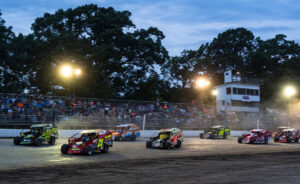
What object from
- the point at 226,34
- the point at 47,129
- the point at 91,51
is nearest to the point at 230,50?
the point at 226,34

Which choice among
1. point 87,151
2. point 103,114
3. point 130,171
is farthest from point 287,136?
point 130,171

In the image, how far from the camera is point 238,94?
5525cm

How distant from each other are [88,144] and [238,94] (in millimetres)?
44919

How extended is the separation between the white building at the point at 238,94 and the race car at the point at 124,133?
32.0 metres

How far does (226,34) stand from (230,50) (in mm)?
6485

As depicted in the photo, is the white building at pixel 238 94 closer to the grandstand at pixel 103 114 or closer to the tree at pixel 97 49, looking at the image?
the tree at pixel 97 49

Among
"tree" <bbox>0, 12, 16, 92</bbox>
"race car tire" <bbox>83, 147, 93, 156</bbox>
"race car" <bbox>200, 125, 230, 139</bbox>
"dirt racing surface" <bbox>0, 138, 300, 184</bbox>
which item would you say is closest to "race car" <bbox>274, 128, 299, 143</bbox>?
"race car" <bbox>200, 125, 230, 139</bbox>

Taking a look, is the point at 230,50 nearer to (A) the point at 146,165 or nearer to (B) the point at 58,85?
(B) the point at 58,85

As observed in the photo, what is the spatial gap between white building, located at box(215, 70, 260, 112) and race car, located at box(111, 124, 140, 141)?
32009 mm

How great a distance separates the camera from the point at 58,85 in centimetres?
4366

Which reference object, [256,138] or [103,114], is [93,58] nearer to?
[103,114]

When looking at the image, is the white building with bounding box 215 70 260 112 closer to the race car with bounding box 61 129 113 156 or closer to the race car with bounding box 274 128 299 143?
the race car with bounding box 274 128 299 143

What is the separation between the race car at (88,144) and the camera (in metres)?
14.1

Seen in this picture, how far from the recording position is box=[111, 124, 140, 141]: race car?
2356 cm
